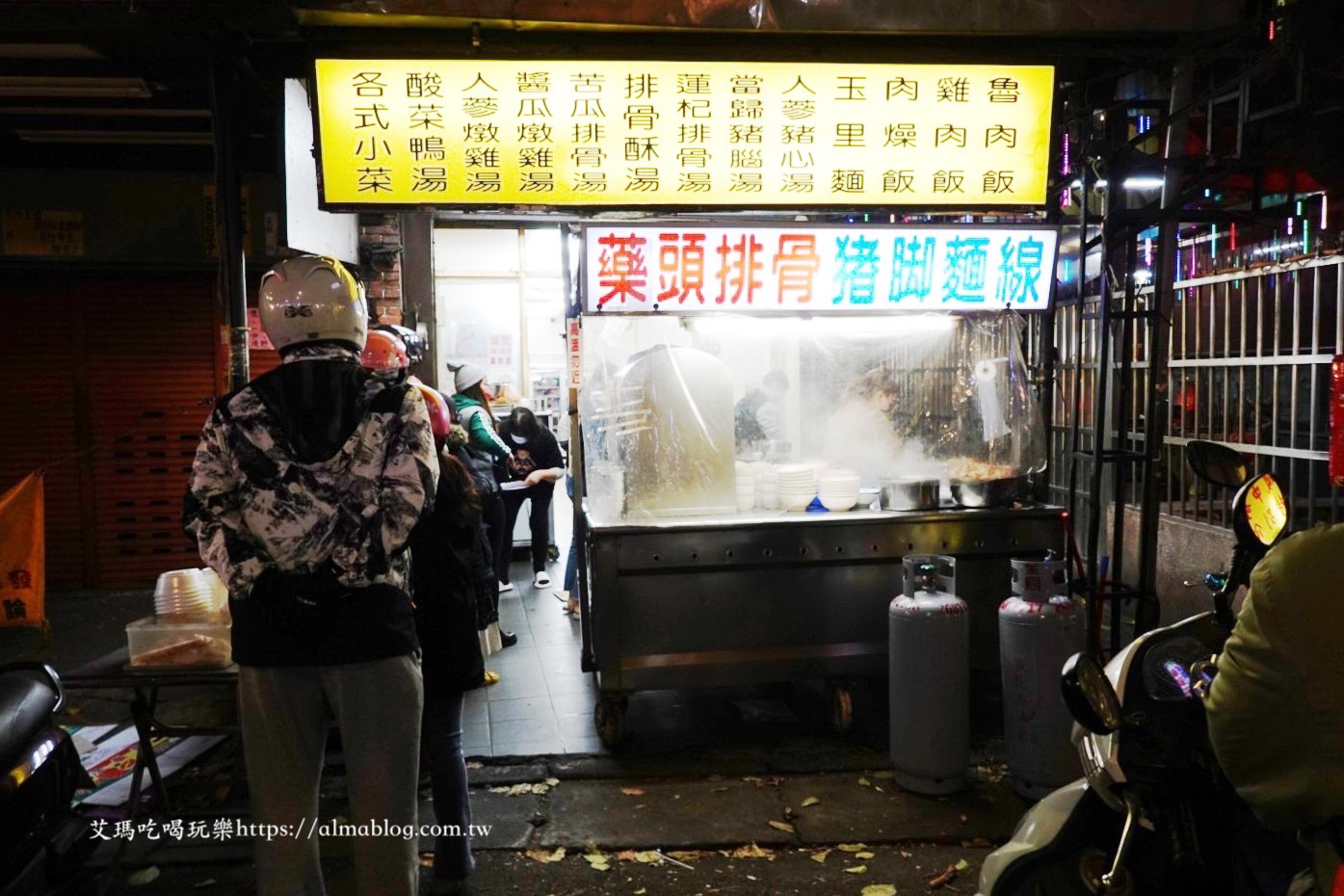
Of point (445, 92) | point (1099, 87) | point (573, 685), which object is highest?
point (1099, 87)

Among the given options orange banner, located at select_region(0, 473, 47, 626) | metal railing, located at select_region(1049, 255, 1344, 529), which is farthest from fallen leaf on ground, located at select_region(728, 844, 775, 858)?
orange banner, located at select_region(0, 473, 47, 626)

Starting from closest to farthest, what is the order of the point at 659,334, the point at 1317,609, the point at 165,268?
the point at 1317,609, the point at 659,334, the point at 165,268

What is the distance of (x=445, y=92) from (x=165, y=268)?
19.3 ft

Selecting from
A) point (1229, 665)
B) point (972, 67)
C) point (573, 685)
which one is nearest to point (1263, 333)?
point (972, 67)

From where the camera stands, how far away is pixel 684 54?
17.6 feet

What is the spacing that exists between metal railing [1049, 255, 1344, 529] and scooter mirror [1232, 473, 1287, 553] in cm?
373

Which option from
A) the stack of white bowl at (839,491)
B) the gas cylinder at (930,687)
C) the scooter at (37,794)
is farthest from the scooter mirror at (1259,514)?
the scooter at (37,794)

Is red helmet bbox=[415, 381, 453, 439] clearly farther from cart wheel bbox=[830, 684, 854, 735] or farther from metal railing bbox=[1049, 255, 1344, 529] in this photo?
metal railing bbox=[1049, 255, 1344, 529]

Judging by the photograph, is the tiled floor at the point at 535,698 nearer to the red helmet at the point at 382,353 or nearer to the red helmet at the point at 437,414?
the red helmet at the point at 382,353

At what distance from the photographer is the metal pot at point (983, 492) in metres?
6.55

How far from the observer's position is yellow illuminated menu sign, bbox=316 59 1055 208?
527 cm

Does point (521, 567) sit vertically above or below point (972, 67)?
below

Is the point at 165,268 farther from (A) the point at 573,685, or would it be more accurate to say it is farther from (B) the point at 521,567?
(A) the point at 573,685

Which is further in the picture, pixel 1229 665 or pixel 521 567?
pixel 521 567
